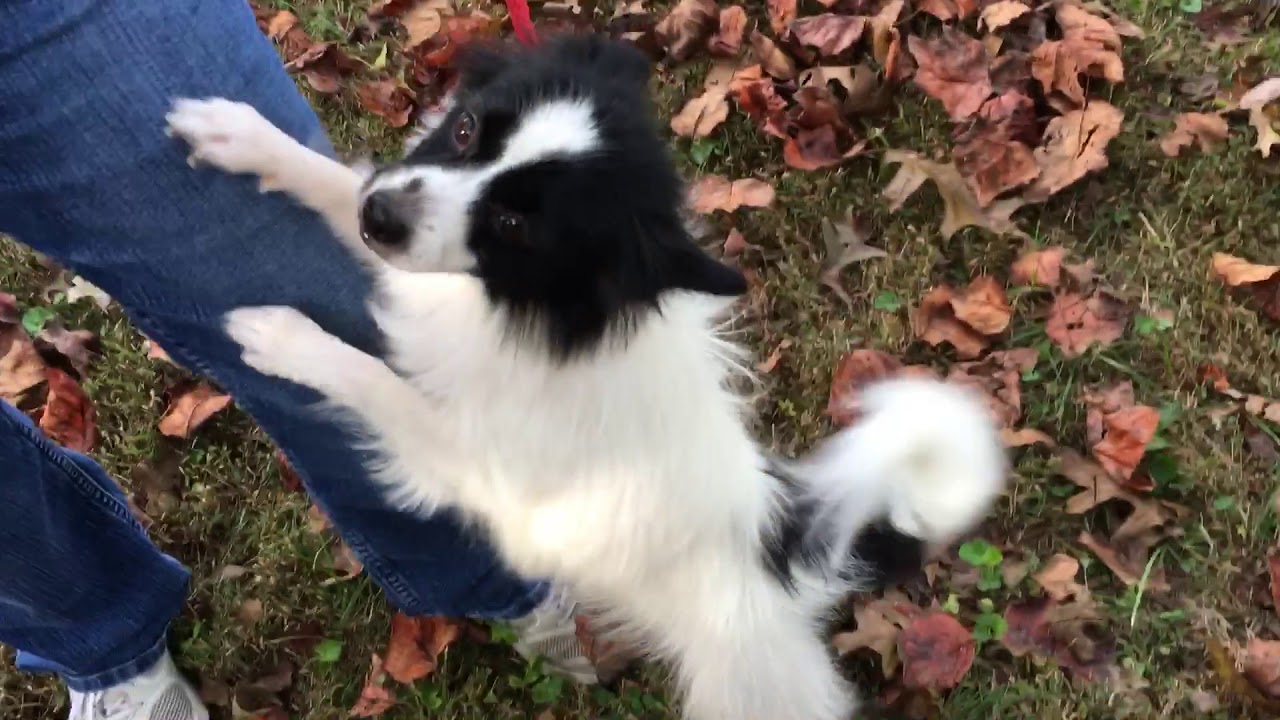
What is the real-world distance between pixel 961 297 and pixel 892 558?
1.11m

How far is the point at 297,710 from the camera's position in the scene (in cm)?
254

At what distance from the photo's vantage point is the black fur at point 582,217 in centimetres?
175

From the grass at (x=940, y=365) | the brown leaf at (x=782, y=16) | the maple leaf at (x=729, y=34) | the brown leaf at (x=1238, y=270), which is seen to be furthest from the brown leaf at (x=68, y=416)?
the brown leaf at (x=1238, y=270)

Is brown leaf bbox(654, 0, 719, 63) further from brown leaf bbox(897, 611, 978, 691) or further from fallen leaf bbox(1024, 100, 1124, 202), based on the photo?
brown leaf bbox(897, 611, 978, 691)

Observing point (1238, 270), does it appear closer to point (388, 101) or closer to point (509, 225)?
point (509, 225)

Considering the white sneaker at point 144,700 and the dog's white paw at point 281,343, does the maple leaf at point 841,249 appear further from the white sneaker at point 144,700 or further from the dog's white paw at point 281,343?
the white sneaker at point 144,700

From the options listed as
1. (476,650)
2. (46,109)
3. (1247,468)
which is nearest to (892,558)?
(476,650)

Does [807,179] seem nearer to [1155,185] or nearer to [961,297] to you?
[961,297]

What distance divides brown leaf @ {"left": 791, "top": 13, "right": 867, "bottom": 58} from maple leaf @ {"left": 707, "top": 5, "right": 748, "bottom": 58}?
0.57 feet

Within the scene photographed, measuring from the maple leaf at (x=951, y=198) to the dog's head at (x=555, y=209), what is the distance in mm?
1472

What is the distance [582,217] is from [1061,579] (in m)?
1.62

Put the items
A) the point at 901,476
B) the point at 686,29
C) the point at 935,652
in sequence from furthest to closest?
the point at 686,29, the point at 935,652, the point at 901,476

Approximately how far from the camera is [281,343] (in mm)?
1858

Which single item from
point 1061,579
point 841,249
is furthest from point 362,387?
point 1061,579
